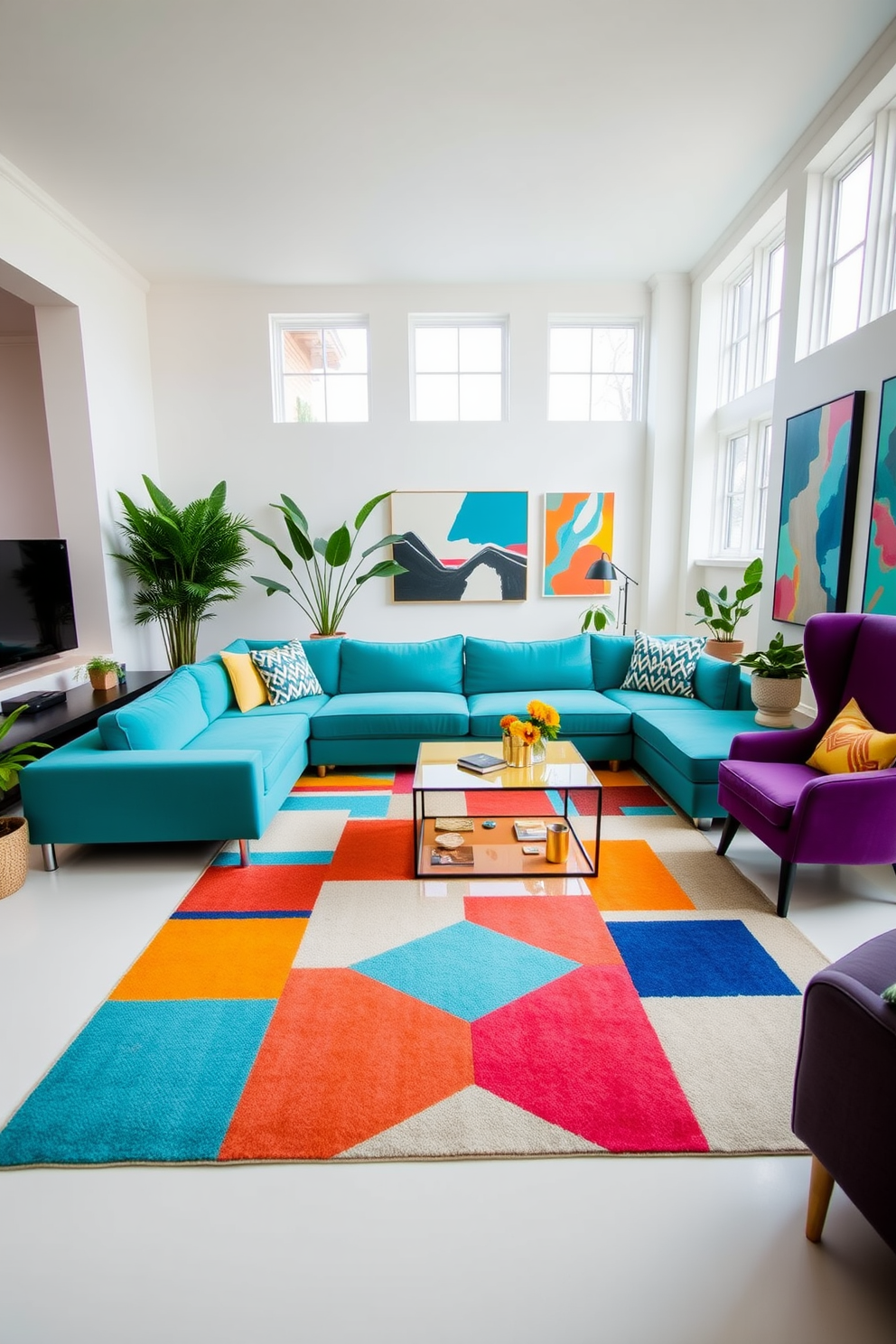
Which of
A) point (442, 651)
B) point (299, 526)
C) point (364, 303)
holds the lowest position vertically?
point (442, 651)

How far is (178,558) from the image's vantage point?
4879 millimetres

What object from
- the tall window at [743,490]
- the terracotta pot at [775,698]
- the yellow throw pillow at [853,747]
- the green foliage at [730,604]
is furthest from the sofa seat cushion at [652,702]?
the tall window at [743,490]

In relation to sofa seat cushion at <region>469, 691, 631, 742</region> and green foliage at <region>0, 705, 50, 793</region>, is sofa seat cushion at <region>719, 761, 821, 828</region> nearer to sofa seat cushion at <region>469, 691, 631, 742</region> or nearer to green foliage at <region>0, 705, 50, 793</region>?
sofa seat cushion at <region>469, 691, 631, 742</region>

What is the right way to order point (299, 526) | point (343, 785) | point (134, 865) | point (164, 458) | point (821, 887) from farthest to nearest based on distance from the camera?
point (164, 458) < point (299, 526) < point (343, 785) < point (134, 865) < point (821, 887)

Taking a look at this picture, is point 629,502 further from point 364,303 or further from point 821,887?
point 821,887

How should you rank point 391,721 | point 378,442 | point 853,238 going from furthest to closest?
point 378,442
point 391,721
point 853,238

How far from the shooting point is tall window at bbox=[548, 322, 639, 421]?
18.9ft

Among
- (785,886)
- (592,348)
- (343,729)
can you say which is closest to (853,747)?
(785,886)

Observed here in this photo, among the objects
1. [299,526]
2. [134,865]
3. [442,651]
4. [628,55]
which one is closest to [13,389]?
[299,526]

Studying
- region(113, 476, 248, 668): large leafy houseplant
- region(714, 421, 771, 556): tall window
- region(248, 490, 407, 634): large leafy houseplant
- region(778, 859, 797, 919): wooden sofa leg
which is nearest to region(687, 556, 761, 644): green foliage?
region(714, 421, 771, 556): tall window

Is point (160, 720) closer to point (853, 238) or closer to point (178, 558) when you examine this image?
point (178, 558)

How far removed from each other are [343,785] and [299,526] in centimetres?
237

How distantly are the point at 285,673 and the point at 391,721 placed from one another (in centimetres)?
77

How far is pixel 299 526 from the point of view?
529cm
